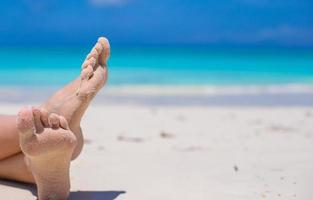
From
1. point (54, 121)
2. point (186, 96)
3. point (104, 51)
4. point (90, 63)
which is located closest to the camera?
point (54, 121)

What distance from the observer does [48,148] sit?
8.05 ft

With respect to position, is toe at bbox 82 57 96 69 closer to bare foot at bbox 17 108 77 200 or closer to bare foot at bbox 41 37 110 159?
bare foot at bbox 41 37 110 159

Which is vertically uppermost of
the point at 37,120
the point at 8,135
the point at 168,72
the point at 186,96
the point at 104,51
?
the point at 168,72

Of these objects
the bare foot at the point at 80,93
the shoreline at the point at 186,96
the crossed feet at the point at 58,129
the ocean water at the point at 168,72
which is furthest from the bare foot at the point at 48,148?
the ocean water at the point at 168,72

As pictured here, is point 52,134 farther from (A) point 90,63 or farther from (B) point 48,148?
(A) point 90,63

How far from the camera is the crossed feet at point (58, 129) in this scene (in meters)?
2.41

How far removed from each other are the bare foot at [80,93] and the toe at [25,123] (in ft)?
1.15

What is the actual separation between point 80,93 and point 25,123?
464 millimetres

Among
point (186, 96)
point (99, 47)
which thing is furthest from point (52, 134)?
point (186, 96)

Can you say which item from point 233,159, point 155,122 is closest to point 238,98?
point 155,122

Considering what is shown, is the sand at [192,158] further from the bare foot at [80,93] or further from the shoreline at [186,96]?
the shoreline at [186,96]

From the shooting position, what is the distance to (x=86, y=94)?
2.77 meters

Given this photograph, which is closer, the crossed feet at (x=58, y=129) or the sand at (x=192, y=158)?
the crossed feet at (x=58, y=129)

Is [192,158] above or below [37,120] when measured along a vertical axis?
above
